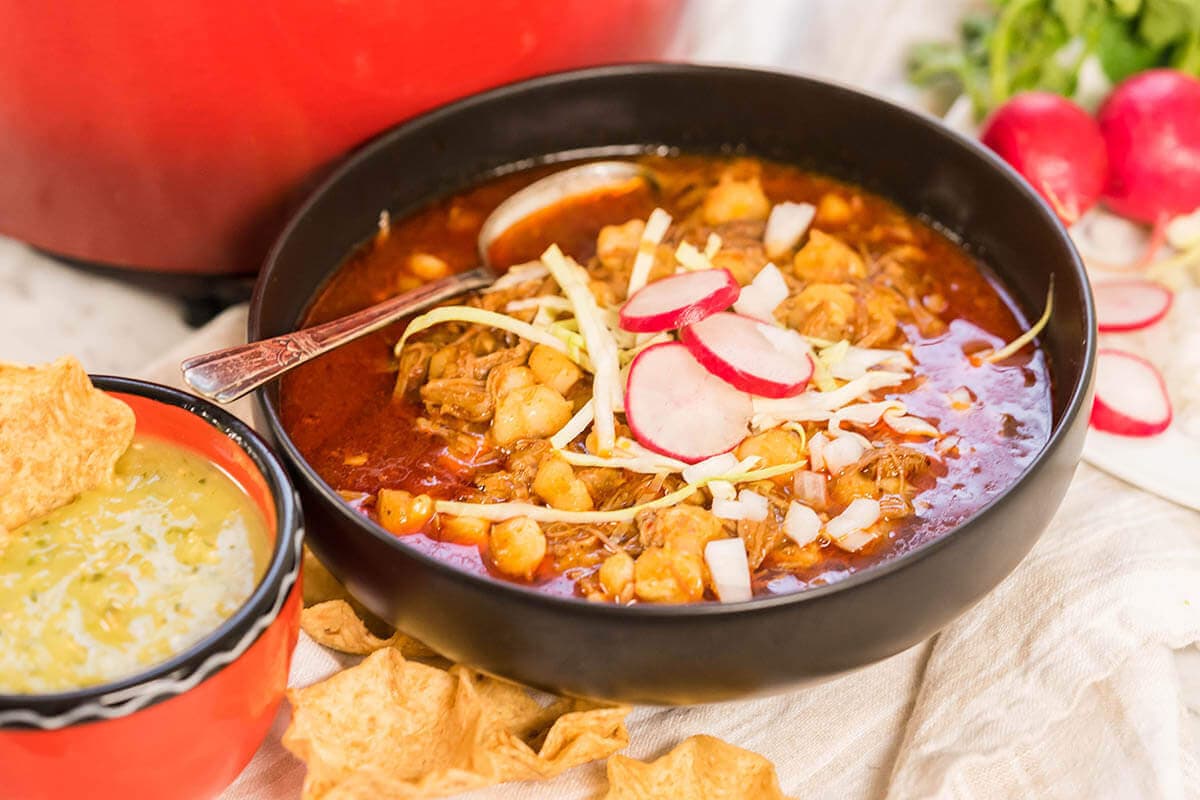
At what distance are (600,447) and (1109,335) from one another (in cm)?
132

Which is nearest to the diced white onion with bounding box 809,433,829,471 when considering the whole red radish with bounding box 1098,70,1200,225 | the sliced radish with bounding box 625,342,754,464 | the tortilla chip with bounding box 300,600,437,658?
the sliced radish with bounding box 625,342,754,464

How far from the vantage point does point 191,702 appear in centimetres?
178

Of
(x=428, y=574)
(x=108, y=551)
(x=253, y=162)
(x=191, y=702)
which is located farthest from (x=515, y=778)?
(x=253, y=162)

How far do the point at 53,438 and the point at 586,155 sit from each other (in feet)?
5.13

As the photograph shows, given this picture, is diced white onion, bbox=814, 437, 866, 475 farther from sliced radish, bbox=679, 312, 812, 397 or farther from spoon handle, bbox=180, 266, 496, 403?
spoon handle, bbox=180, 266, 496, 403

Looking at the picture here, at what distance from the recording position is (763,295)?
103 inches

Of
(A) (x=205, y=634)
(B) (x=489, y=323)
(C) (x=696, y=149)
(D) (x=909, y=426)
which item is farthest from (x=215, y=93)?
(D) (x=909, y=426)

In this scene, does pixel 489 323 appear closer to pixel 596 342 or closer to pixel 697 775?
pixel 596 342

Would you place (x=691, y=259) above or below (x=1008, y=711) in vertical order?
above

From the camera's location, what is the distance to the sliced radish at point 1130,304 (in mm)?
2938

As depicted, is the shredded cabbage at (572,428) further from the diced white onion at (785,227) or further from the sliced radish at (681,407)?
the diced white onion at (785,227)

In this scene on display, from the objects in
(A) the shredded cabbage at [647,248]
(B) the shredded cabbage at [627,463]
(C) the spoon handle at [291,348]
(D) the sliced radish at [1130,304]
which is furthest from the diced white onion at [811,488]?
(D) the sliced radish at [1130,304]

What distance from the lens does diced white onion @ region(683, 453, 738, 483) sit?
2.25 m

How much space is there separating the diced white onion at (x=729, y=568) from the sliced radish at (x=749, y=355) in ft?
1.10
